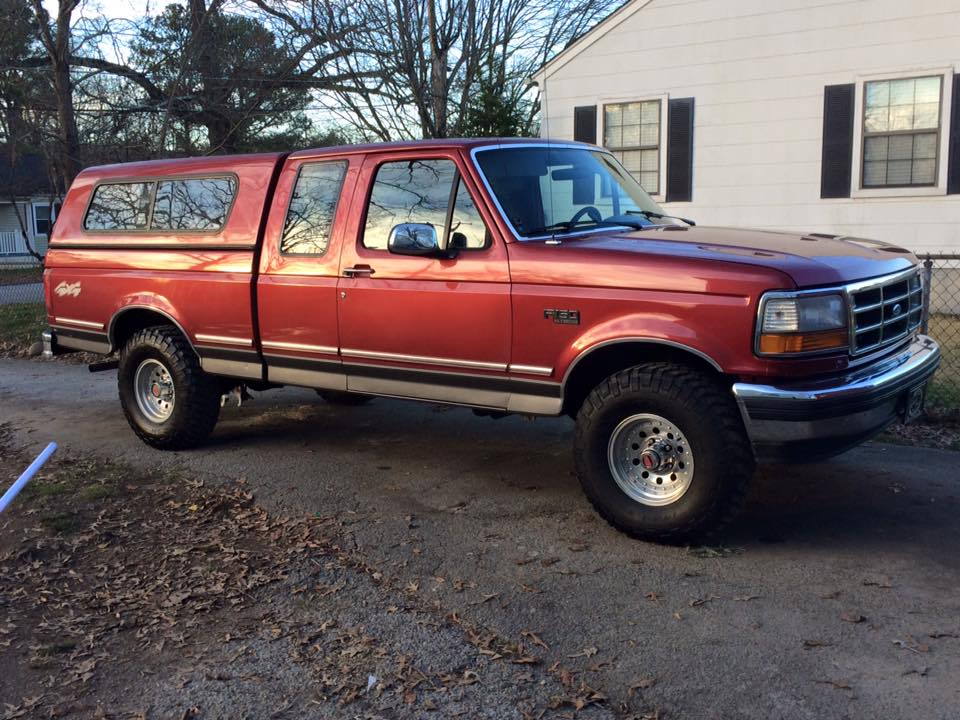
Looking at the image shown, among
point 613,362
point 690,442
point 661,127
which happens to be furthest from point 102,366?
point 661,127

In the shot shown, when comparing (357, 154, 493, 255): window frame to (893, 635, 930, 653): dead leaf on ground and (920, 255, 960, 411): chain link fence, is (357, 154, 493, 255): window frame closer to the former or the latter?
(893, 635, 930, 653): dead leaf on ground

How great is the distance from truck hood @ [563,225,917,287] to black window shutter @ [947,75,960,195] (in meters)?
7.08

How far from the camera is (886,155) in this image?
11797 millimetres

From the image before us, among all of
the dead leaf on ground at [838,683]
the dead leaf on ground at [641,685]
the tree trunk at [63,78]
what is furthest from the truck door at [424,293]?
the tree trunk at [63,78]

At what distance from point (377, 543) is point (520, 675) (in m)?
1.53

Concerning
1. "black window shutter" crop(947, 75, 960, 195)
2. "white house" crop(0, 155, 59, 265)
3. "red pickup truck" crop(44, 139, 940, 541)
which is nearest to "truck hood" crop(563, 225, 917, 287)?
"red pickup truck" crop(44, 139, 940, 541)

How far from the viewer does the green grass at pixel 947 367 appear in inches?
278

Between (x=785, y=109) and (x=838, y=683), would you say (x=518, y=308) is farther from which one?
(x=785, y=109)

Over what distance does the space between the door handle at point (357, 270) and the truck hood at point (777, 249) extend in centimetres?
122

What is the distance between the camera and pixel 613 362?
16.0 ft

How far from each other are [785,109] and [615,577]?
966 centimetres

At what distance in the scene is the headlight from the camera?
4.13m

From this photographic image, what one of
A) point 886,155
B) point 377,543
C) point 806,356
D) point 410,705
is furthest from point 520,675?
point 886,155

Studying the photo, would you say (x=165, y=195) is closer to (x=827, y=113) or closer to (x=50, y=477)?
(x=50, y=477)
